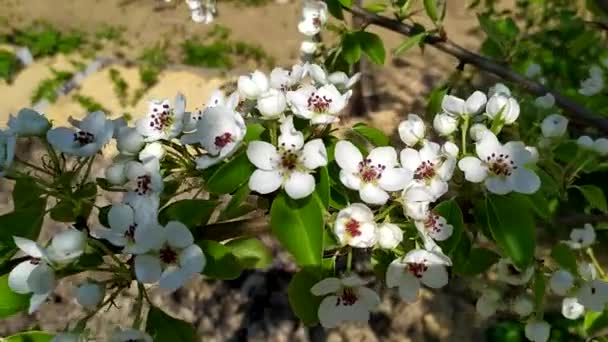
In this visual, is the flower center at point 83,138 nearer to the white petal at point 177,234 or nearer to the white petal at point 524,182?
the white petal at point 177,234

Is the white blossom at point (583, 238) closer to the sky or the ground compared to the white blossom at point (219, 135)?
closer to the ground

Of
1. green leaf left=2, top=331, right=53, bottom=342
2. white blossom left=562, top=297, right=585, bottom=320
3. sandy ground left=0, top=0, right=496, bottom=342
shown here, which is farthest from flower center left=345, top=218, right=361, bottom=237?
sandy ground left=0, top=0, right=496, bottom=342

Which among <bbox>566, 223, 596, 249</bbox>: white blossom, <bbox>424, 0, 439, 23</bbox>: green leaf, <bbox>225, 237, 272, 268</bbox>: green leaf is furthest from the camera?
<bbox>424, 0, 439, 23</bbox>: green leaf

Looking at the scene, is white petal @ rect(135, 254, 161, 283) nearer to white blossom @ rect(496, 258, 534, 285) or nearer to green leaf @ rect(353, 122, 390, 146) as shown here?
green leaf @ rect(353, 122, 390, 146)

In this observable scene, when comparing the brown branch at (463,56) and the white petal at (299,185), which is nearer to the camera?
the white petal at (299,185)

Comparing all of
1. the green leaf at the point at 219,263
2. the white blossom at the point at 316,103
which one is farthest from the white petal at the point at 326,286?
the white blossom at the point at 316,103

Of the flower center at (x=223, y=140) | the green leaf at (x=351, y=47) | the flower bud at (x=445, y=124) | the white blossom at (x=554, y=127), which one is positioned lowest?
the green leaf at (x=351, y=47)
